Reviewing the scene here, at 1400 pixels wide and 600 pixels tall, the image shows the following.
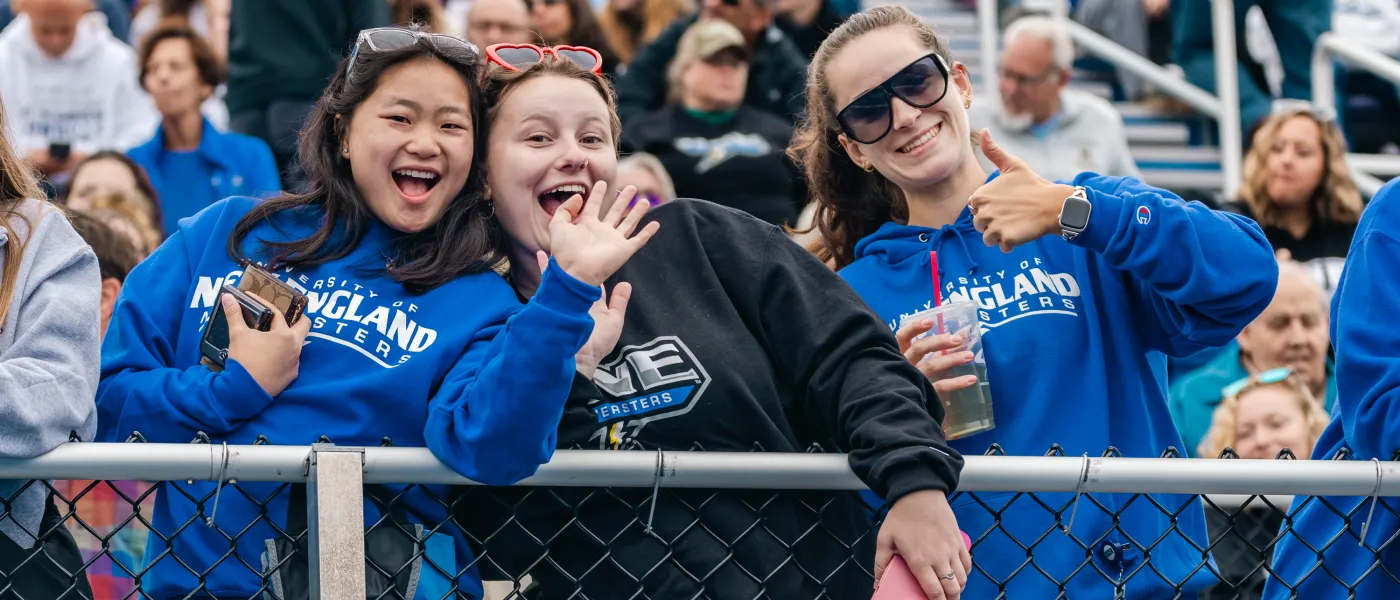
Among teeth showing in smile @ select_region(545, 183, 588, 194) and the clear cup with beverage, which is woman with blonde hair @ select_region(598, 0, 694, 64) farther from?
the clear cup with beverage

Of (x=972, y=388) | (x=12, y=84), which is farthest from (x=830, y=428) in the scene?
(x=12, y=84)

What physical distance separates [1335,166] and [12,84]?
19.1ft

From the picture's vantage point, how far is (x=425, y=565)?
2.78m

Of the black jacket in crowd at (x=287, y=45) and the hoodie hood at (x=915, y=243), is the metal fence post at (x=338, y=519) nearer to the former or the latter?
the hoodie hood at (x=915, y=243)

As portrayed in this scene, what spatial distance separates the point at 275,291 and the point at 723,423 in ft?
2.63

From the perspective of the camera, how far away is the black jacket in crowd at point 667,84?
25.7 ft

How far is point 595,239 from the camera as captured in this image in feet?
8.78

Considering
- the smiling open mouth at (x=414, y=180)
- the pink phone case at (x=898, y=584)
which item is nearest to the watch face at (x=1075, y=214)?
the pink phone case at (x=898, y=584)

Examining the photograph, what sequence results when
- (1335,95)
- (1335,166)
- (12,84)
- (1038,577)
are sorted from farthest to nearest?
(1335,95) < (12,84) < (1335,166) < (1038,577)

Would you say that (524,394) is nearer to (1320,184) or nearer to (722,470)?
(722,470)

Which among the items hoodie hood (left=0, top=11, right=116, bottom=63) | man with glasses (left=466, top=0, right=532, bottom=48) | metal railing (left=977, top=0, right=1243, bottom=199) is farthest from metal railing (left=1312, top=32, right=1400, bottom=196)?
hoodie hood (left=0, top=11, right=116, bottom=63)

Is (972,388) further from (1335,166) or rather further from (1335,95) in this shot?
(1335,95)

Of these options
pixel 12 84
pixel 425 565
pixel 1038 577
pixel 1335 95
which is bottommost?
pixel 1335 95

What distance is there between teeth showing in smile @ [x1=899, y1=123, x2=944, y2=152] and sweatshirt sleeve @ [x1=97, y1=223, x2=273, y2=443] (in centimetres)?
134
